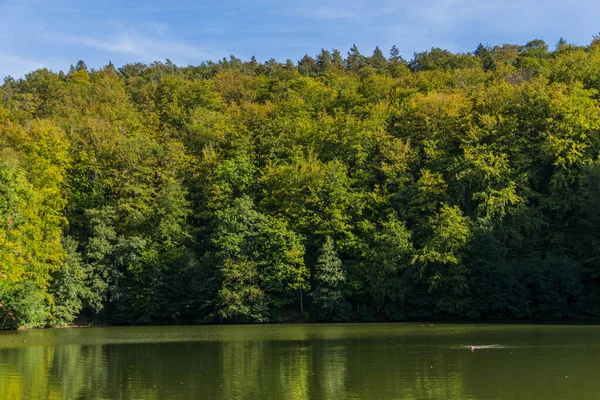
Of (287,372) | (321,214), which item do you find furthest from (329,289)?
(287,372)

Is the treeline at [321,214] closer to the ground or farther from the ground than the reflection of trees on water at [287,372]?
farther from the ground

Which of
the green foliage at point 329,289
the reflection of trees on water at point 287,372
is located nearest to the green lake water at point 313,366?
the reflection of trees on water at point 287,372

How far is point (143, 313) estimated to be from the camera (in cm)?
6400

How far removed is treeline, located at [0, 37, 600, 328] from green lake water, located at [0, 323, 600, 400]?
16.1m

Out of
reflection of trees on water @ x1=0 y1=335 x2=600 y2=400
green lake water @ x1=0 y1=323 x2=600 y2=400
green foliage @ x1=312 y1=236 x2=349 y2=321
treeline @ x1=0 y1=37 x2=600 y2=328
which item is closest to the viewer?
reflection of trees on water @ x1=0 y1=335 x2=600 y2=400

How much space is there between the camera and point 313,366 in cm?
2712

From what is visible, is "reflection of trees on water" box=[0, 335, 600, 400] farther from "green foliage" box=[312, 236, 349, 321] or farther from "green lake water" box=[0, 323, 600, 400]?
"green foliage" box=[312, 236, 349, 321]

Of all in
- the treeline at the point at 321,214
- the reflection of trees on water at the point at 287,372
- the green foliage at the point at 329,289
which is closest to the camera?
the reflection of trees on water at the point at 287,372

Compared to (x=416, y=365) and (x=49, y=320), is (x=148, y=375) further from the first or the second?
(x=49, y=320)

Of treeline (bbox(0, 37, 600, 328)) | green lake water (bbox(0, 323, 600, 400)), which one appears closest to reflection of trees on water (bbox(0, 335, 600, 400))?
green lake water (bbox(0, 323, 600, 400))

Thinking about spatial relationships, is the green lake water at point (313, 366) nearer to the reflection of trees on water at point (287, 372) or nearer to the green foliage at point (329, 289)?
the reflection of trees on water at point (287, 372)

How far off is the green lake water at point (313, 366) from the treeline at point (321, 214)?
52.9 ft

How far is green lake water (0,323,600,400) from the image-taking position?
67.4ft

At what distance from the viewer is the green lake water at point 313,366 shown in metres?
20.5
